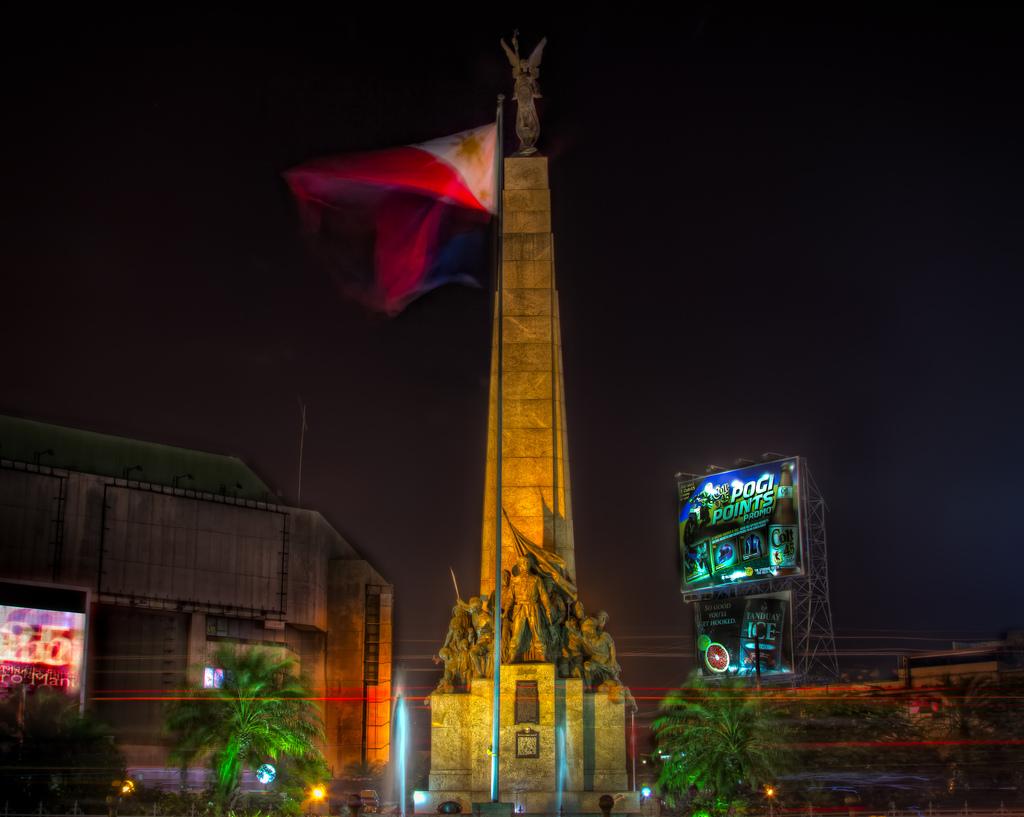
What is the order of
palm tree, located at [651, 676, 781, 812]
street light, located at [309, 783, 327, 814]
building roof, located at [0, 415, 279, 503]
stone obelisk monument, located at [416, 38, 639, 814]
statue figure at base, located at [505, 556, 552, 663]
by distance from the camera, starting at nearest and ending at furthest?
stone obelisk monument, located at [416, 38, 639, 814] < statue figure at base, located at [505, 556, 552, 663] < palm tree, located at [651, 676, 781, 812] < street light, located at [309, 783, 327, 814] < building roof, located at [0, 415, 279, 503]

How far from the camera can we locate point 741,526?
70812 millimetres

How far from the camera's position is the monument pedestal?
37.5 metres

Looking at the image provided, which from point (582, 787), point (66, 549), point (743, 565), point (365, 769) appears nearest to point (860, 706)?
point (743, 565)

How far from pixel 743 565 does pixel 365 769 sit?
27.1m

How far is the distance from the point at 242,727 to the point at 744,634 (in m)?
34.7

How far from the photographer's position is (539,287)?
4281 centimetres

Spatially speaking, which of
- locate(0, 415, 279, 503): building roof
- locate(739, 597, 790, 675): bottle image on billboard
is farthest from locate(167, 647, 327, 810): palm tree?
locate(0, 415, 279, 503): building roof

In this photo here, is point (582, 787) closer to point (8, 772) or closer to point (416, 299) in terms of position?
point (416, 299)

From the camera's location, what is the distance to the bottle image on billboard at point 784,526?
6750 cm

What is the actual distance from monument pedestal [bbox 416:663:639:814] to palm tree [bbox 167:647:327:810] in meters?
5.44

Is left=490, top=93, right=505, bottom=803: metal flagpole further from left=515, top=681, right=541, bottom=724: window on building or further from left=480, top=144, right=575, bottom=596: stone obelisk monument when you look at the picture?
left=480, top=144, right=575, bottom=596: stone obelisk monument

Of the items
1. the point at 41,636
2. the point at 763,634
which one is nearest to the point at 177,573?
the point at 41,636

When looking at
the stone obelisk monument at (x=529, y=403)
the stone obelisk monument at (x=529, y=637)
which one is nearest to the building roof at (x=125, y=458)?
the stone obelisk monument at (x=529, y=403)

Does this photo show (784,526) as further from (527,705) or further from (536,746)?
(536,746)
